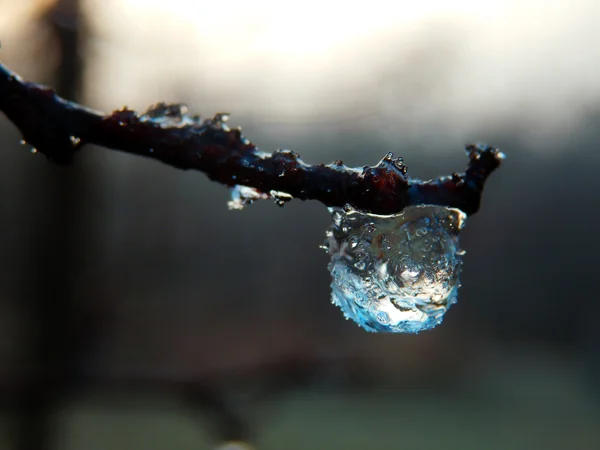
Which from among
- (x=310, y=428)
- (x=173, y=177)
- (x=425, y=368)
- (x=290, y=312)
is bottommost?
(x=310, y=428)

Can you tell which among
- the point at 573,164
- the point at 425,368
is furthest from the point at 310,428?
the point at 573,164

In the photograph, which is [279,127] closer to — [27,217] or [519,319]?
[27,217]

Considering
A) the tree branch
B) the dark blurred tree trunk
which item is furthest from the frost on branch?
the dark blurred tree trunk

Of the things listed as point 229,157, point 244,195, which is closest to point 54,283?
point 244,195

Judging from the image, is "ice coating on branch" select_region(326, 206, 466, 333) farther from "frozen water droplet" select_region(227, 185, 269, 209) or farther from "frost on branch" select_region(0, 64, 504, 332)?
"frozen water droplet" select_region(227, 185, 269, 209)

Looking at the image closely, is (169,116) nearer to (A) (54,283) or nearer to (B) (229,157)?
(B) (229,157)
